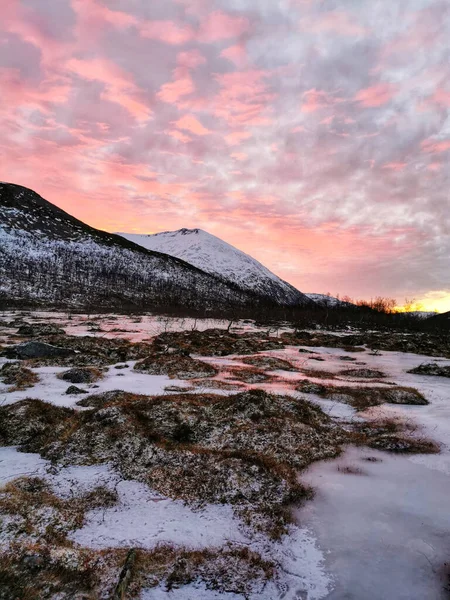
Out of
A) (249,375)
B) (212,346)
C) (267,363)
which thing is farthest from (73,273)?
(249,375)

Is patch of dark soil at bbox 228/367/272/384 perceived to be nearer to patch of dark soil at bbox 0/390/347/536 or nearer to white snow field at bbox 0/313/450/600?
patch of dark soil at bbox 0/390/347/536

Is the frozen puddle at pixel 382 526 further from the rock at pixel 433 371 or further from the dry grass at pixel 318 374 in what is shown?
the rock at pixel 433 371

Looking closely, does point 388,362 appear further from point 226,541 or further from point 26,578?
point 26,578

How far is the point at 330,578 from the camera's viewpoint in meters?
4.94

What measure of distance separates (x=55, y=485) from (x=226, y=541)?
3899mm

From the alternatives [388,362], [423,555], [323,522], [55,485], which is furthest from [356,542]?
[388,362]

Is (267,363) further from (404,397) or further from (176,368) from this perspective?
(404,397)

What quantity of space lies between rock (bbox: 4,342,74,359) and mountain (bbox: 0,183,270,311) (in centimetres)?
8339

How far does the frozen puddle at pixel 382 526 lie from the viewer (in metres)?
4.84

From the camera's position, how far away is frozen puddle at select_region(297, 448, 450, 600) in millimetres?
4836

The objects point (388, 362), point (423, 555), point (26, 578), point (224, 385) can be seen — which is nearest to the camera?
point (26, 578)

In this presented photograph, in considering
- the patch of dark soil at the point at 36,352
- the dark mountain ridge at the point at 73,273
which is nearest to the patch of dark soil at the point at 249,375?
the patch of dark soil at the point at 36,352

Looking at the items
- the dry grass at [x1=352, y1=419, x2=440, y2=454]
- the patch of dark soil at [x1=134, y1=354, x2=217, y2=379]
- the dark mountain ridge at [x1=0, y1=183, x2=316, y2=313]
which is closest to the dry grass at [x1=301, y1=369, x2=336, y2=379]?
the patch of dark soil at [x1=134, y1=354, x2=217, y2=379]

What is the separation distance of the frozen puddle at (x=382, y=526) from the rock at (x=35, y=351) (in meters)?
17.0
